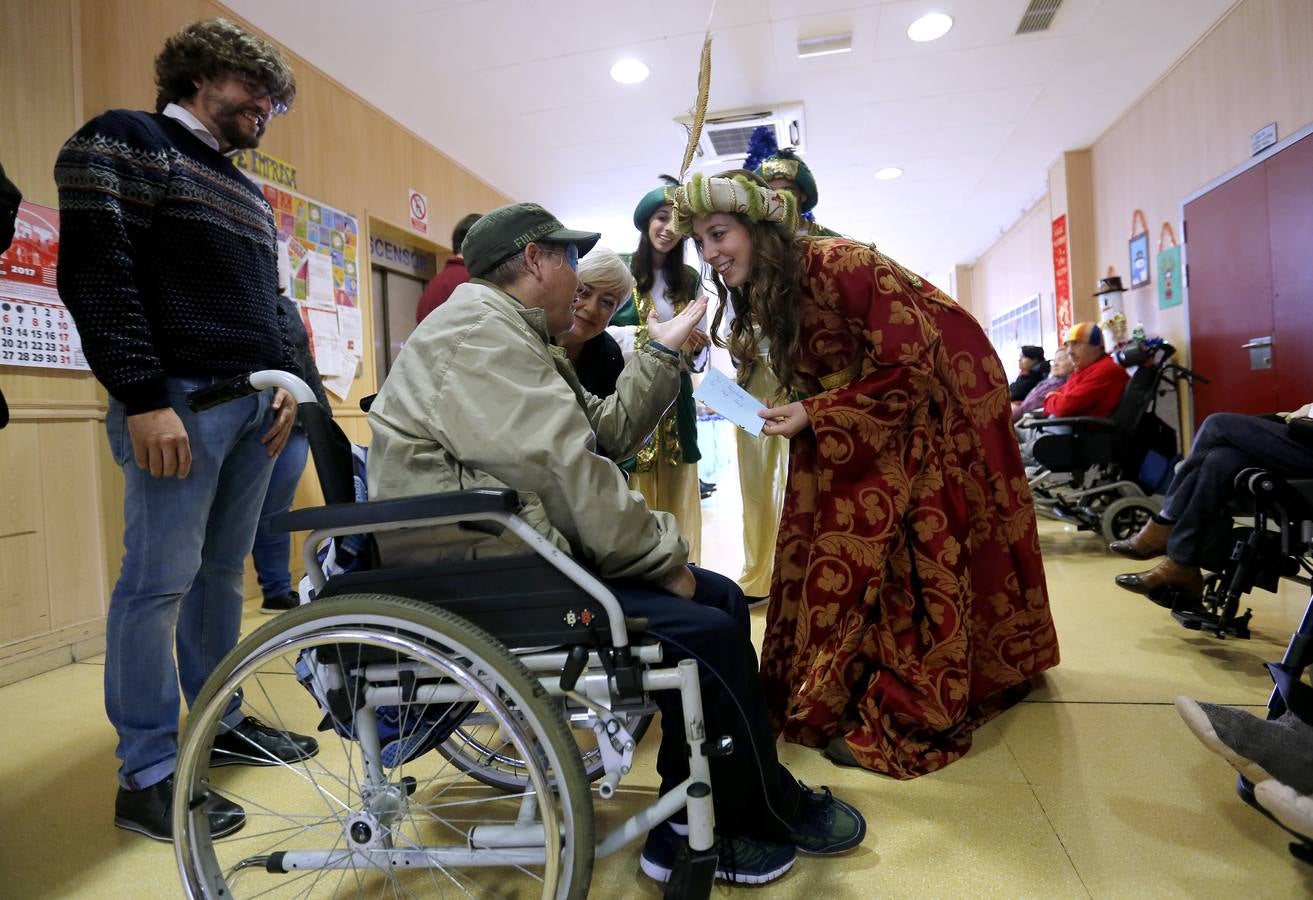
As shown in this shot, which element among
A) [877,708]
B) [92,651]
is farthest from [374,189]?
[877,708]

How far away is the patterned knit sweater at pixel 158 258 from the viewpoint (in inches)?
46.4

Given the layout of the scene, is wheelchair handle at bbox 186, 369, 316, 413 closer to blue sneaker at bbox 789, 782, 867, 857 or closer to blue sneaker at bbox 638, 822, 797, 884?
blue sneaker at bbox 638, 822, 797, 884

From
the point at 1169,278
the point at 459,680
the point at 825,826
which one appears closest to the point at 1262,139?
the point at 1169,278

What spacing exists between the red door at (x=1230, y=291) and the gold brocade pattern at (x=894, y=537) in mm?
3222

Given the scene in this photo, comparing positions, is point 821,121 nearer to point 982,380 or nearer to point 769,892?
point 982,380

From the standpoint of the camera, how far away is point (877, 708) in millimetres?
1428

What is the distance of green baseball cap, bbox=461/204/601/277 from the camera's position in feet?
3.63

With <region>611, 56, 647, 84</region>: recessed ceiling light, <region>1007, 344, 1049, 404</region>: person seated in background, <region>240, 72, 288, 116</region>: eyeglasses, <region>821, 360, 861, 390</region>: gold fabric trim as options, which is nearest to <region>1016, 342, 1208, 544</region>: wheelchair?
<region>1007, 344, 1049, 404</region>: person seated in background

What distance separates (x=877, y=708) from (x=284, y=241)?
310cm

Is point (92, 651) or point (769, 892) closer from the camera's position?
point (769, 892)

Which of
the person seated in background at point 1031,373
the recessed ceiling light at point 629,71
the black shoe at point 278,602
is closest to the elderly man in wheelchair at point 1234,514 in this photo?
the black shoe at point 278,602

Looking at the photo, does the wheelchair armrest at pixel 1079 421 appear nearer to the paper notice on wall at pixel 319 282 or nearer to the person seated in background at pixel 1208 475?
the person seated in background at pixel 1208 475

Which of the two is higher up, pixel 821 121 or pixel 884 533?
pixel 821 121

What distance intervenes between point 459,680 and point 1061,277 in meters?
6.56
